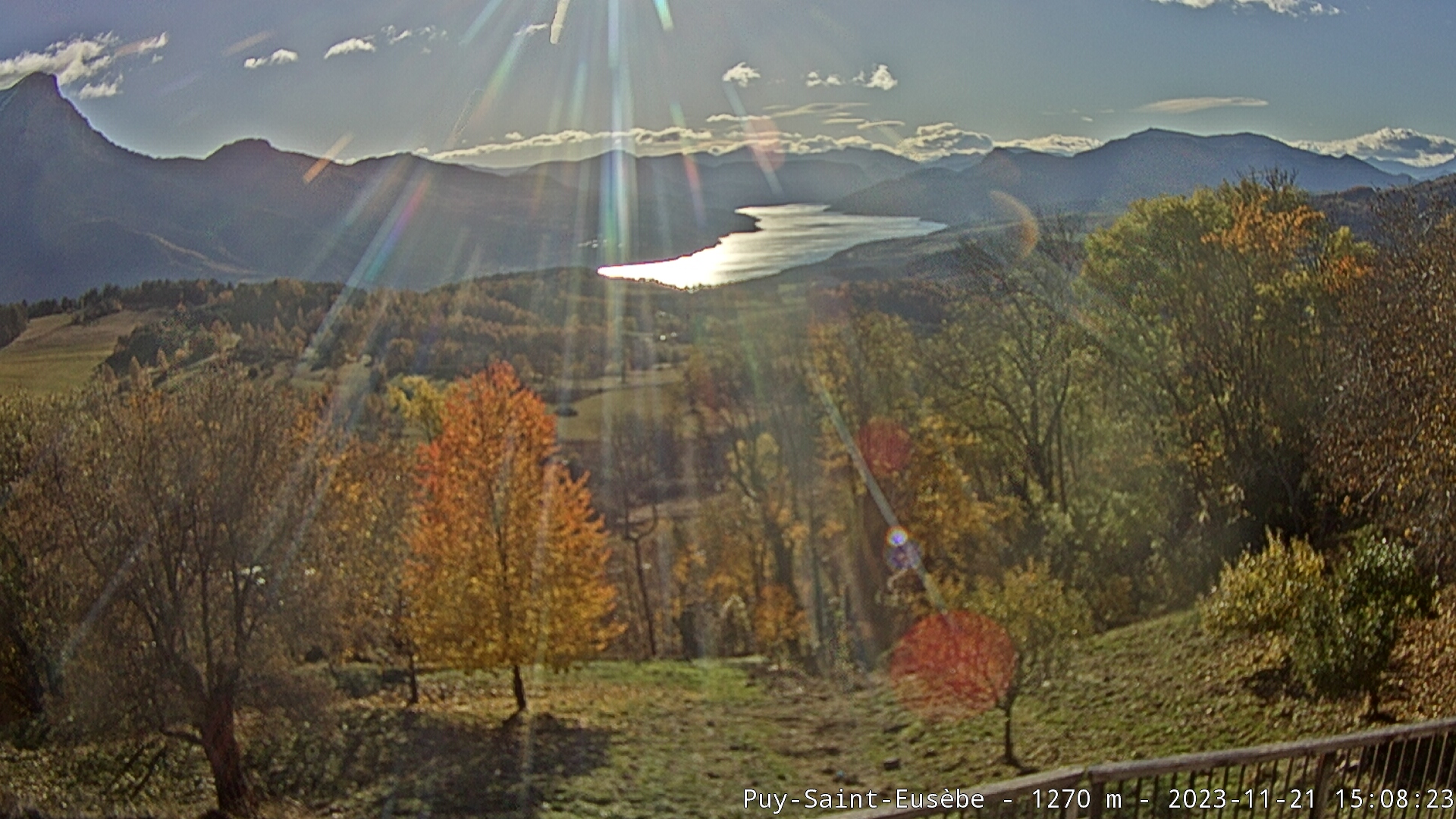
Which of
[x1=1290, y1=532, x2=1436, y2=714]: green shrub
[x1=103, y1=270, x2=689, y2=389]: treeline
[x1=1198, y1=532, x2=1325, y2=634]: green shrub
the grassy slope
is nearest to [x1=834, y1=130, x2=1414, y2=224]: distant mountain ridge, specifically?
[x1=1198, y1=532, x2=1325, y2=634]: green shrub

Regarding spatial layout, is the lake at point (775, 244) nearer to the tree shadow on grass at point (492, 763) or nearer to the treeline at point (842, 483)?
the treeline at point (842, 483)

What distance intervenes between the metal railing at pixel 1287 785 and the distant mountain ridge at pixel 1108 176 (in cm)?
2722

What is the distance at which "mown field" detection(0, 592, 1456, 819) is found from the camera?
582 inches

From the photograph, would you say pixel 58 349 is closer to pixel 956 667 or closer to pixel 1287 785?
pixel 956 667

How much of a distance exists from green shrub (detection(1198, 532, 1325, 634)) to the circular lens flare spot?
11.5 ft

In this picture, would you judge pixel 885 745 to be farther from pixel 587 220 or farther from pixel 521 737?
pixel 587 220

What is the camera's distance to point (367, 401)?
2272 inches

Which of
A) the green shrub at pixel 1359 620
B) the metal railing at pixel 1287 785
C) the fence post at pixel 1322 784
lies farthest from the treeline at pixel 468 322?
the fence post at pixel 1322 784

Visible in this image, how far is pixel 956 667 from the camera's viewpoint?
69.2ft

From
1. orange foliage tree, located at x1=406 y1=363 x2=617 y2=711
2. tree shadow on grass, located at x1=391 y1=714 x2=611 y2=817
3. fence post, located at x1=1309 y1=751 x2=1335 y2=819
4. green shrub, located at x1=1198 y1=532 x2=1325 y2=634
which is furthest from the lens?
orange foliage tree, located at x1=406 y1=363 x2=617 y2=711

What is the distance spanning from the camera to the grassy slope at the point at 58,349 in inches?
1265

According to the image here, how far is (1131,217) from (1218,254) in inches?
193

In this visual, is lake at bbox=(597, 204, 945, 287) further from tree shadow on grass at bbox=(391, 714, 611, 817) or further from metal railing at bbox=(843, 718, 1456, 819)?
metal railing at bbox=(843, 718, 1456, 819)

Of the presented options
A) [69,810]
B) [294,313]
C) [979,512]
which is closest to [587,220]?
[294,313]
